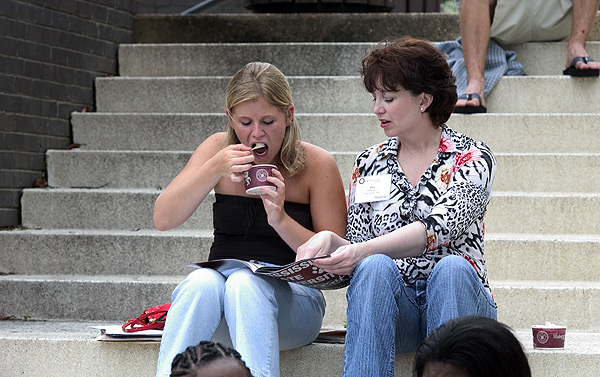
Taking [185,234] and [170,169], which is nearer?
[185,234]

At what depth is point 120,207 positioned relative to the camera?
4.30 metres

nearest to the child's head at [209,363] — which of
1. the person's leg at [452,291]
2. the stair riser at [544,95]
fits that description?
the person's leg at [452,291]

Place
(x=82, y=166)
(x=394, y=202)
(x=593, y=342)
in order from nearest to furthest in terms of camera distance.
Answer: (x=394, y=202), (x=593, y=342), (x=82, y=166)

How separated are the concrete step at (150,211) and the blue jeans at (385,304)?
1490 mm

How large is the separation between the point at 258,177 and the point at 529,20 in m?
2.68

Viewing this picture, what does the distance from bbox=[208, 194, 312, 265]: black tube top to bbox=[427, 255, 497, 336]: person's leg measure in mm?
576

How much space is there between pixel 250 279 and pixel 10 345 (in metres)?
1.01

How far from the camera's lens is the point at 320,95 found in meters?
4.91

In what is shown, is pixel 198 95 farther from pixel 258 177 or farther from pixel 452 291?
pixel 452 291

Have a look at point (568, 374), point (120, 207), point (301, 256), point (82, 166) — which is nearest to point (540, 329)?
point (568, 374)

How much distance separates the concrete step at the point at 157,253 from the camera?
3.71 m

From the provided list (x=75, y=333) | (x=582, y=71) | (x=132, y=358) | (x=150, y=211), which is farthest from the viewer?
(x=582, y=71)

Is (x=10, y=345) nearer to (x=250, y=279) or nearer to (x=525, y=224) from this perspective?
(x=250, y=279)

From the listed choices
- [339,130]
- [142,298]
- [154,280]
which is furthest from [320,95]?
[142,298]
